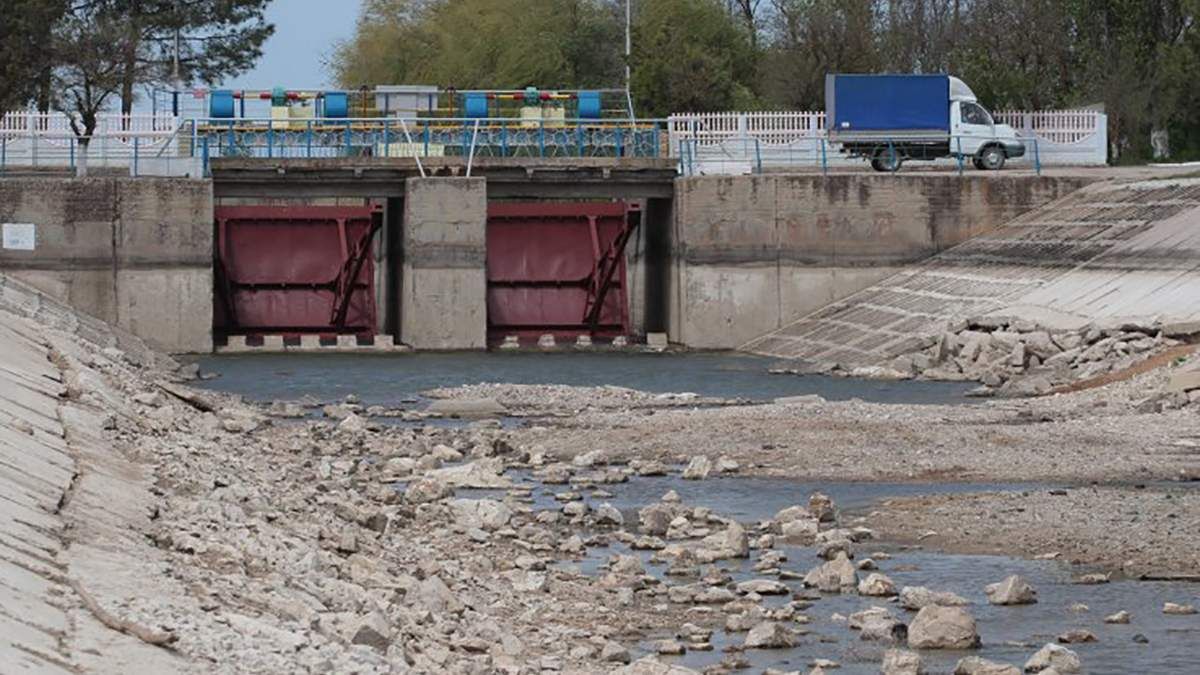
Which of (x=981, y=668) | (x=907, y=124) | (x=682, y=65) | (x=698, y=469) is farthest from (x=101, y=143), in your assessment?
(x=981, y=668)

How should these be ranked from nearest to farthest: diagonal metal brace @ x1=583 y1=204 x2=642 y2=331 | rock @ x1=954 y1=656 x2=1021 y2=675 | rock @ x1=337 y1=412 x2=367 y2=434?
rock @ x1=954 y1=656 x2=1021 y2=675, rock @ x1=337 y1=412 x2=367 y2=434, diagonal metal brace @ x1=583 y1=204 x2=642 y2=331

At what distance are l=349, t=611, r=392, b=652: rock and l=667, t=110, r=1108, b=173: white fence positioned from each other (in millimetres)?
44492

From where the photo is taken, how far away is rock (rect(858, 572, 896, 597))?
18.8m

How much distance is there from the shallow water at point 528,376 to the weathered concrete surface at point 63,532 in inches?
655

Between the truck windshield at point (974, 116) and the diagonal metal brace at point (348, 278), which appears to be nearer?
the diagonal metal brace at point (348, 278)

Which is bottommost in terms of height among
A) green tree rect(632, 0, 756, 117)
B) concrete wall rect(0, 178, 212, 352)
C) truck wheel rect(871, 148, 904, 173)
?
concrete wall rect(0, 178, 212, 352)

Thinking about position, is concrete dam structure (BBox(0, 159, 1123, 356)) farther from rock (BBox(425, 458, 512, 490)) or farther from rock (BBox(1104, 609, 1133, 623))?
rock (BBox(1104, 609, 1133, 623))

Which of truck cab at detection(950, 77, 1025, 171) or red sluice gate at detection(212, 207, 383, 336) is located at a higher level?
truck cab at detection(950, 77, 1025, 171)

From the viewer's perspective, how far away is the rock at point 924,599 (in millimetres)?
18250

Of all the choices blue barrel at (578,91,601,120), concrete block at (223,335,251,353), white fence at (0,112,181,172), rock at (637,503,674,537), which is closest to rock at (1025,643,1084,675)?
rock at (637,503,674,537)

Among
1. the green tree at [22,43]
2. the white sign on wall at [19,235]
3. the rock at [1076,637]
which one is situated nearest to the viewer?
the rock at [1076,637]

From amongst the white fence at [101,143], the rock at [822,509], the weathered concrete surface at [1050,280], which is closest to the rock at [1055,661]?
the rock at [822,509]

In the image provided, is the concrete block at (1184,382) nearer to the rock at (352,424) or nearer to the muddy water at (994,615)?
the muddy water at (994,615)

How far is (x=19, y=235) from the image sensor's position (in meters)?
55.5
